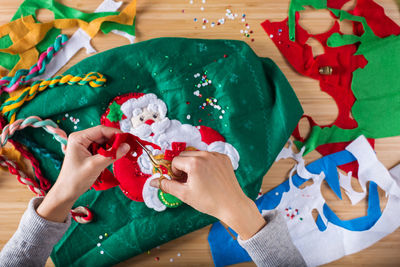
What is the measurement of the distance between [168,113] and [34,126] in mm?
376

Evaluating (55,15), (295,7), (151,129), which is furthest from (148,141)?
(295,7)

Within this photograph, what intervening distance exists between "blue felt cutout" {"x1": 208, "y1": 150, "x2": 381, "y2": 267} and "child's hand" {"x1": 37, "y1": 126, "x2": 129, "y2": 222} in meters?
0.45

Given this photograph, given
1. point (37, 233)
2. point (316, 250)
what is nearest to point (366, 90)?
point (316, 250)

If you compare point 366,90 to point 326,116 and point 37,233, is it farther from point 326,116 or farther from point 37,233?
point 37,233

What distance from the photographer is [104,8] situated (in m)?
1.02

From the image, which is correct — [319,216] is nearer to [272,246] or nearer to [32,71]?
[272,246]

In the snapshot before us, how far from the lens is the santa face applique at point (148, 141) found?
0.91 metres

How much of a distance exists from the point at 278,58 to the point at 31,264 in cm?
88

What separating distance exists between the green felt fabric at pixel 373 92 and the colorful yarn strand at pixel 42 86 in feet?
2.18

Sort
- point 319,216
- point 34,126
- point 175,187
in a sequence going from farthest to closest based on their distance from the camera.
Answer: point 319,216 → point 34,126 → point 175,187

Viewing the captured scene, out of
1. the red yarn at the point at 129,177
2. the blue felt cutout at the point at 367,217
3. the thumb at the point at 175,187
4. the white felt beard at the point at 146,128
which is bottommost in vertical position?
the blue felt cutout at the point at 367,217

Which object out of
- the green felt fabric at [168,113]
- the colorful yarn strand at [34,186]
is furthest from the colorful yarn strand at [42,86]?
the colorful yarn strand at [34,186]

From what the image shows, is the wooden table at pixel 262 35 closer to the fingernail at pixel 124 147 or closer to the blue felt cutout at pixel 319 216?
the blue felt cutout at pixel 319 216

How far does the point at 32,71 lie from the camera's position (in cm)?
97
